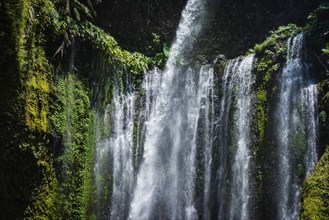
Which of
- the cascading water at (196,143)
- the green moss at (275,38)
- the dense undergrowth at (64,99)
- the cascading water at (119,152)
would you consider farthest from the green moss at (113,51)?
the green moss at (275,38)

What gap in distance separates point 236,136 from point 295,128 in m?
1.53

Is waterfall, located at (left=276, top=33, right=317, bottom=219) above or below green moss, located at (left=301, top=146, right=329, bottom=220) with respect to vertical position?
above

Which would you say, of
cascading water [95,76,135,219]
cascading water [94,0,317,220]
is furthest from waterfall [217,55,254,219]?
cascading water [95,76,135,219]

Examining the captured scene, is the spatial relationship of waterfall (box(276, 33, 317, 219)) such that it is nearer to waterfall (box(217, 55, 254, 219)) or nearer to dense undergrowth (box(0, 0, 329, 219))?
dense undergrowth (box(0, 0, 329, 219))

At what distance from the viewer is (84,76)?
9789 millimetres

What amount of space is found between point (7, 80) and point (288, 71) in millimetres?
6359

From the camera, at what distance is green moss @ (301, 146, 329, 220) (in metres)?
5.66

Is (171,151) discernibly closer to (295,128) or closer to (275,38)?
(295,128)

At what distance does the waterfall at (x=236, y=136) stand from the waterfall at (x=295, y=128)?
2.80 ft

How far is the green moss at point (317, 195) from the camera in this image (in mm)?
5660

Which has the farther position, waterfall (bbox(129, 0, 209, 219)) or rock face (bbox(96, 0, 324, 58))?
rock face (bbox(96, 0, 324, 58))

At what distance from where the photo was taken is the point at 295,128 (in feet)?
28.3

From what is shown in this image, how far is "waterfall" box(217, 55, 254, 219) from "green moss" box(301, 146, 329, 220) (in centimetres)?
290

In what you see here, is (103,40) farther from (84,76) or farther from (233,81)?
(233,81)
